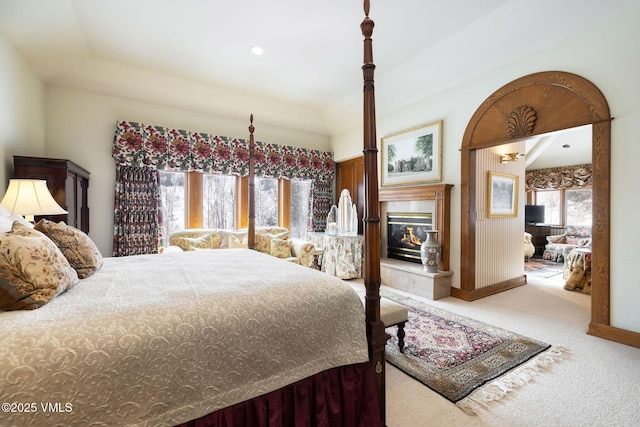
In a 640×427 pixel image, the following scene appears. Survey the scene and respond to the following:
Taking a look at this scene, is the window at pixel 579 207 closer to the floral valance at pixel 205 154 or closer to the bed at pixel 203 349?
the floral valance at pixel 205 154

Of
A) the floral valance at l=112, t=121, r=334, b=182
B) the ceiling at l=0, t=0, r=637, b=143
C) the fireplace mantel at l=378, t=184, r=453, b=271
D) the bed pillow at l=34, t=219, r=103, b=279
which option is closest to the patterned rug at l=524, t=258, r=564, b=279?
the fireplace mantel at l=378, t=184, r=453, b=271

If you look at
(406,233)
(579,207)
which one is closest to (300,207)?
(406,233)

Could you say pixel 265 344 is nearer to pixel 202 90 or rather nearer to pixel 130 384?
pixel 130 384

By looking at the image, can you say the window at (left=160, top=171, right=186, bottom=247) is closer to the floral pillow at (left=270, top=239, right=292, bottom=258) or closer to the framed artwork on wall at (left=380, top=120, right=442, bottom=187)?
the floral pillow at (left=270, top=239, right=292, bottom=258)

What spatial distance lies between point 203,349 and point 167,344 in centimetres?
12

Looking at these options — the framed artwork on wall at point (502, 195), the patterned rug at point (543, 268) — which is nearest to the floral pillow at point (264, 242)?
the framed artwork on wall at point (502, 195)

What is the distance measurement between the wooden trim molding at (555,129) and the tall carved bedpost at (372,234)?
243 cm

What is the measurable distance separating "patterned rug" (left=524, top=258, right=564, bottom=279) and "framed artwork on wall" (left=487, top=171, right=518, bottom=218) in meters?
1.81

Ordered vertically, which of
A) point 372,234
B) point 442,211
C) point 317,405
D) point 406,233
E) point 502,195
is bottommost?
point 317,405

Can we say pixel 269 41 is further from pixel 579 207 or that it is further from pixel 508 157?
pixel 579 207

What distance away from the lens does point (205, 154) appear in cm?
442

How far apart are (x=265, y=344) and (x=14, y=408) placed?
2.30 feet

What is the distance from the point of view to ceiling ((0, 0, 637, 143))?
257cm

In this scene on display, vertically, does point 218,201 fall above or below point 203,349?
above
